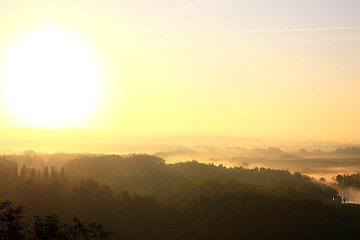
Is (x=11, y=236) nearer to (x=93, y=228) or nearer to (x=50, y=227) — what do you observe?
(x=50, y=227)

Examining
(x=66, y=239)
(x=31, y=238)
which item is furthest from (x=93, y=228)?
(x=31, y=238)

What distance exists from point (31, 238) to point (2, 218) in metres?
5.41

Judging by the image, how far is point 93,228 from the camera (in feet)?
287

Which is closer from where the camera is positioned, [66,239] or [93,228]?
[66,239]

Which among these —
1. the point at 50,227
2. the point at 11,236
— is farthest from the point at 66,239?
the point at 11,236

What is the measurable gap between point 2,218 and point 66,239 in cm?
1093

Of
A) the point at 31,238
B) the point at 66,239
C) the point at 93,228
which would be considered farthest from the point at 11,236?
the point at 93,228

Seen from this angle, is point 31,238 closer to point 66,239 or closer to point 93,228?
point 66,239

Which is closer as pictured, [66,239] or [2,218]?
[2,218]

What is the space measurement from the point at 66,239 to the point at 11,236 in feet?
30.0

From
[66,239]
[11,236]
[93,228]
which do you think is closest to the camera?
[11,236]

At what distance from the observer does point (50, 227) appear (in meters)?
77.9

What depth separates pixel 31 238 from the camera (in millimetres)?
75062

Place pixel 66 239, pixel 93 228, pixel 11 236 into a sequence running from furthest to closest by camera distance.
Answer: pixel 93 228 → pixel 66 239 → pixel 11 236
